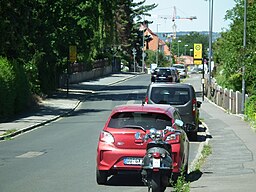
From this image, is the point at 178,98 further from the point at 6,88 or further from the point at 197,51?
the point at 197,51

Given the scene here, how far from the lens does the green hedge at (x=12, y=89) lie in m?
30.4

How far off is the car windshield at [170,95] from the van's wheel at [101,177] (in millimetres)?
9301

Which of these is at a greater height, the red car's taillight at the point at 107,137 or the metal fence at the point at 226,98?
the red car's taillight at the point at 107,137

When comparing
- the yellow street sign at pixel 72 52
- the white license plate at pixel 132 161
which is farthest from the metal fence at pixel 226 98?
the white license plate at pixel 132 161

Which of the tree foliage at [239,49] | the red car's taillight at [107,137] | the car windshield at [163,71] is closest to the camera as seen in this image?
the red car's taillight at [107,137]

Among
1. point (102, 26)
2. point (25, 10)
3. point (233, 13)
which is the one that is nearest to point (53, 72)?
point (102, 26)

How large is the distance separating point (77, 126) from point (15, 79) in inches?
243

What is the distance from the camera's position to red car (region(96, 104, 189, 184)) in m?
12.5

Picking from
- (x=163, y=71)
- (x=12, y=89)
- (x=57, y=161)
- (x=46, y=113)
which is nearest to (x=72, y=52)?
(x=46, y=113)

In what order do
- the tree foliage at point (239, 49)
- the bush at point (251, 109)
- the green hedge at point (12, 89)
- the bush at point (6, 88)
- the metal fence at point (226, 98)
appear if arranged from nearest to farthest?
the tree foliage at point (239, 49) → the bush at point (251, 109) → the bush at point (6, 88) → the green hedge at point (12, 89) → the metal fence at point (226, 98)

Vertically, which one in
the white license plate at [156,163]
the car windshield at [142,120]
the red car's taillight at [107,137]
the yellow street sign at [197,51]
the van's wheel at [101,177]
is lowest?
the van's wheel at [101,177]

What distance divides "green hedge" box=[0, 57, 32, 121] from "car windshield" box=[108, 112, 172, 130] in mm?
17772

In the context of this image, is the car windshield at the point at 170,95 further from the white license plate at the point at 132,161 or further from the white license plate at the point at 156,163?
the white license plate at the point at 156,163

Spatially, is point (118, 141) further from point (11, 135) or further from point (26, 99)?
point (26, 99)
